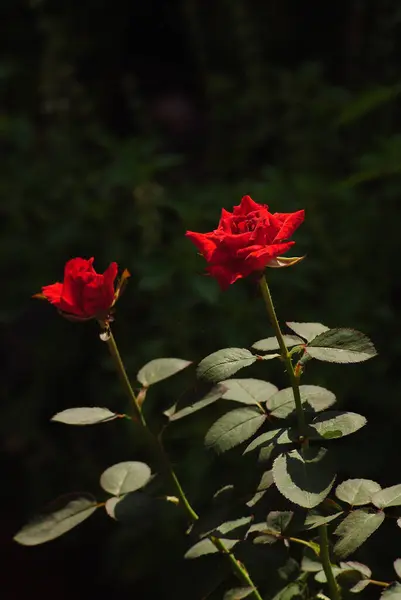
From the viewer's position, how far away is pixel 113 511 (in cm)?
95

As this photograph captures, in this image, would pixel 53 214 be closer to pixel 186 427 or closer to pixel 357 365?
pixel 186 427

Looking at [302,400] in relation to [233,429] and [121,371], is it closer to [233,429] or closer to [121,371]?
[233,429]

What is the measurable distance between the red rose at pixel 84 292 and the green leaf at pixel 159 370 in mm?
126

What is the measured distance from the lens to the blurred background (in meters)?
1.68

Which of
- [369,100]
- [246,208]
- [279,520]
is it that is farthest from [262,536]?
[369,100]

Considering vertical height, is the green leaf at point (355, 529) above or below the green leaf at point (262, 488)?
below

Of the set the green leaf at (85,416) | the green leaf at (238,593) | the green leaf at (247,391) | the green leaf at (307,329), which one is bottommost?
the green leaf at (238,593)

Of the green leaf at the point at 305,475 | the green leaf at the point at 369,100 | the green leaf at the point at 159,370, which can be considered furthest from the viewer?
the green leaf at the point at 369,100

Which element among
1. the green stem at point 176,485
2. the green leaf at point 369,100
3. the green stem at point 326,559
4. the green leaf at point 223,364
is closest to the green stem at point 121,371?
the green stem at point 176,485

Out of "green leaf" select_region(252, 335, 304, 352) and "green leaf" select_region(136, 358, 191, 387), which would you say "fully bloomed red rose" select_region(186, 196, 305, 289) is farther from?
"green leaf" select_region(136, 358, 191, 387)

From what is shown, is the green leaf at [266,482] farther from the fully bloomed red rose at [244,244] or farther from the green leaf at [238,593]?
the fully bloomed red rose at [244,244]

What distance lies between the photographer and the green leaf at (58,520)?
3.14 ft

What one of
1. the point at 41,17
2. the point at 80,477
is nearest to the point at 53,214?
the point at 80,477

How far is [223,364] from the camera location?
0.83 meters
